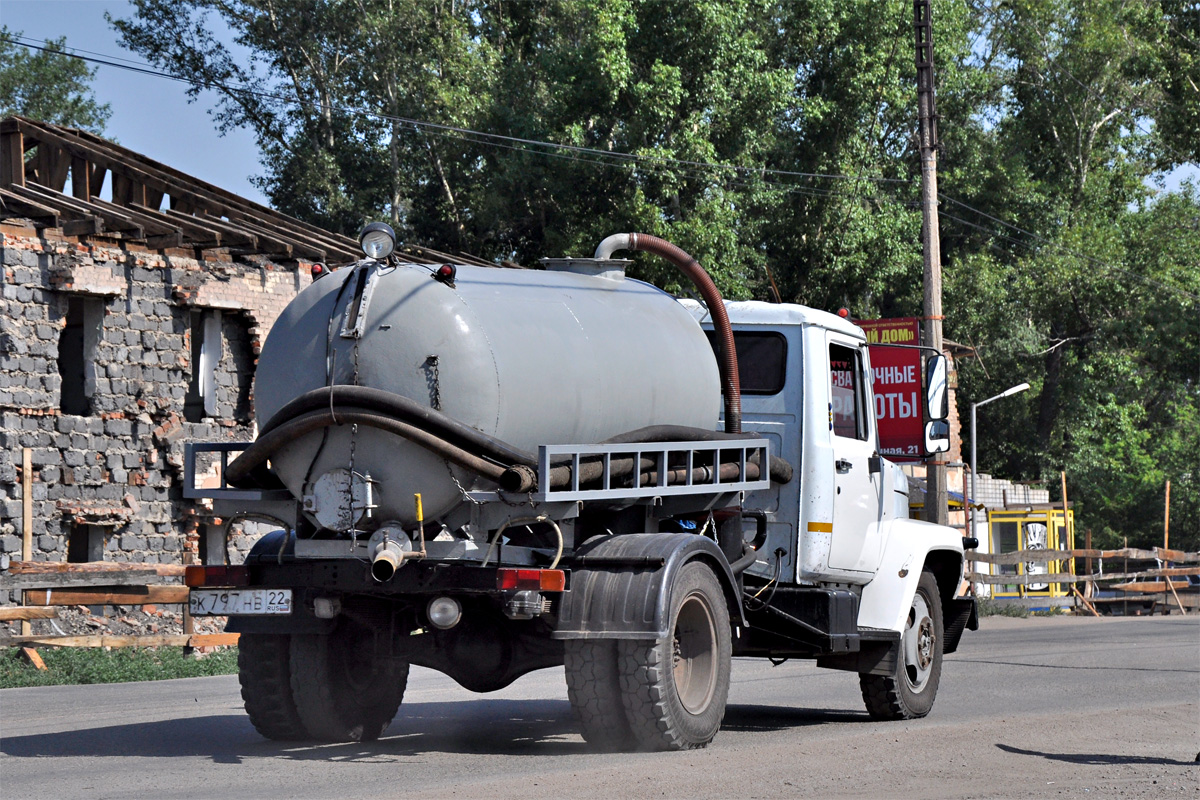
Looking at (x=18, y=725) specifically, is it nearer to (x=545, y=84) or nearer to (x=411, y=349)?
(x=411, y=349)

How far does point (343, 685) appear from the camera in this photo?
29.9 ft

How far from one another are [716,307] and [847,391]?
139cm

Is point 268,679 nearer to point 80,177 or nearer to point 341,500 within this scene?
point 341,500

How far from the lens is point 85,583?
687 inches

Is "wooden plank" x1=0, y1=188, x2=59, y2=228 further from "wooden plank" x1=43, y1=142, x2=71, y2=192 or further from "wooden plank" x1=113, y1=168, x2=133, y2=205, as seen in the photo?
"wooden plank" x1=113, y1=168, x2=133, y2=205

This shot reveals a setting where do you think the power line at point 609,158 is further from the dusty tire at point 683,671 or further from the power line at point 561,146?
the dusty tire at point 683,671

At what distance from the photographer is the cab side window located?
10.5 m

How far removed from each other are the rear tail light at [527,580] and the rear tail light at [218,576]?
166cm

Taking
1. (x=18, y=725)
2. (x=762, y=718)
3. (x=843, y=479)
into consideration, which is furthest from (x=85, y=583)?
(x=843, y=479)

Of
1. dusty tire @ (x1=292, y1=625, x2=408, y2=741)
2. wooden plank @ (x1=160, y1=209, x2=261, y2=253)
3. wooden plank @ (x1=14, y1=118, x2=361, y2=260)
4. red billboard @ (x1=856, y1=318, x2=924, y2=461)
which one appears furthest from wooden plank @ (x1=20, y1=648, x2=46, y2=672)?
red billboard @ (x1=856, y1=318, x2=924, y2=461)

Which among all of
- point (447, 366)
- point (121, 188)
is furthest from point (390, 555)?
point (121, 188)

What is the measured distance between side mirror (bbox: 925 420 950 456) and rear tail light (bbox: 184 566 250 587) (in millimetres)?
5110

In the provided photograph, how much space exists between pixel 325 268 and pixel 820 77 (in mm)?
33040

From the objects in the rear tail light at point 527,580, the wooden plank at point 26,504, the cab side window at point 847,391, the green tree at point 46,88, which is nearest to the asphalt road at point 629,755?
the rear tail light at point 527,580
